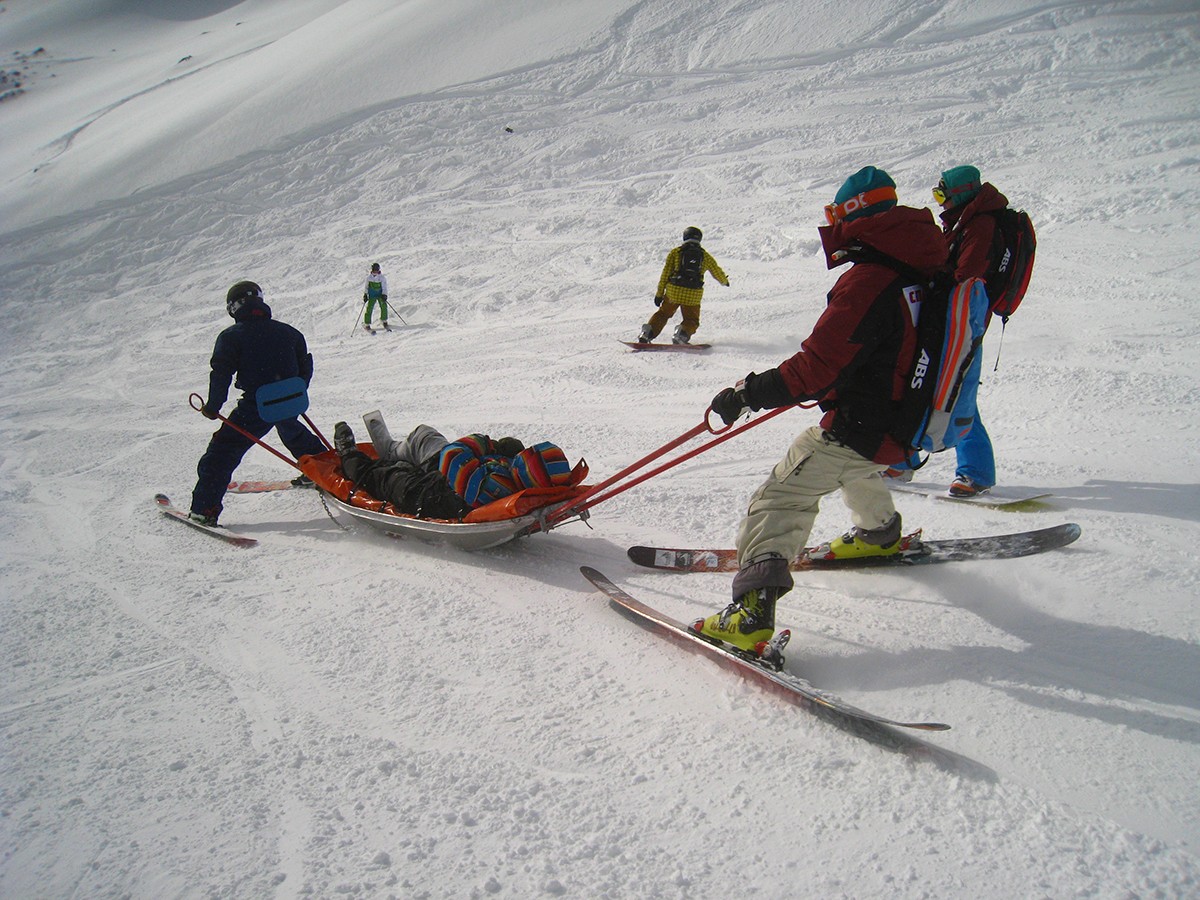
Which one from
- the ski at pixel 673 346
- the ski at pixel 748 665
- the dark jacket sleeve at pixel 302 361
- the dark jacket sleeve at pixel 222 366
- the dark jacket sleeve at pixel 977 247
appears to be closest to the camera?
the ski at pixel 748 665

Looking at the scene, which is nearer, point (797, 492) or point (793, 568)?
point (797, 492)

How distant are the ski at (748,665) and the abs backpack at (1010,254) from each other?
95.6 inches

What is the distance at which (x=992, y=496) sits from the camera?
413cm

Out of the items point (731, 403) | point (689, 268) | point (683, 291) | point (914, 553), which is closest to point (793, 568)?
point (914, 553)

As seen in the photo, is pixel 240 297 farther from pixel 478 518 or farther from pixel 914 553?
pixel 914 553

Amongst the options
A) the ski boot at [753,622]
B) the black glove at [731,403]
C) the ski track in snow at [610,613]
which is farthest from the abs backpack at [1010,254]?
the ski boot at [753,622]

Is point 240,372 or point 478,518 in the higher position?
point 240,372

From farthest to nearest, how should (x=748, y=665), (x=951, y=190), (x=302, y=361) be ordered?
(x=302, y=361) < (x=951, y=190) < (x=748, y=665)

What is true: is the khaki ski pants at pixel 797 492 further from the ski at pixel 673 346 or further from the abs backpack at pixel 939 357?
the ski at pixel 673 346

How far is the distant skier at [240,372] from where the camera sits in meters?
4.91

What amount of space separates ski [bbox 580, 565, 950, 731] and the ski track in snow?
6cm

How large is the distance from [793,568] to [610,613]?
94 cm

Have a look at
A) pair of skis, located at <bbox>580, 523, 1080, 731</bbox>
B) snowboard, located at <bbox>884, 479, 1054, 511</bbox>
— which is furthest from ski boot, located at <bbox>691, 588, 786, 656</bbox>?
snowboard, located at <bbox>884, 479, 1054, 511</bbox>

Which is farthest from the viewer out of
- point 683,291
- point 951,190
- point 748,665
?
point 683,291
